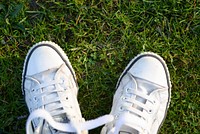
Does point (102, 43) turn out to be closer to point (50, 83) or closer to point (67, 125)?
point (50, 83)

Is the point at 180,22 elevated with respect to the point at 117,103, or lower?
elevated

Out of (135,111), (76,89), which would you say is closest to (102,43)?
(76,89)

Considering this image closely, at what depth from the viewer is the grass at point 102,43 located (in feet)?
7.34

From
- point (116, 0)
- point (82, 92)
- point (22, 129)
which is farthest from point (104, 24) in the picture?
point (22, 129)

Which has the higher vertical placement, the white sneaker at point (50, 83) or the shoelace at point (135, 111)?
the white sneaker at point (50, 83)

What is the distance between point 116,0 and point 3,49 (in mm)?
502

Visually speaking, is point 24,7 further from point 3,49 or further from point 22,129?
point 22,129

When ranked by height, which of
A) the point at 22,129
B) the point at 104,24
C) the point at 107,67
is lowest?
the point at 22,129

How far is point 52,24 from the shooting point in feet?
7.36

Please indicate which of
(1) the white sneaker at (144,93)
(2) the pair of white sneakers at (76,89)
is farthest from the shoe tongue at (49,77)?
(1) the white sneaker at (144,93)

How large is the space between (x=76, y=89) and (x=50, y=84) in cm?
12

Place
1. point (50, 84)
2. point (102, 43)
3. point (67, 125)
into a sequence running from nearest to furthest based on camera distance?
point (67, 125) < point (50, 84) < point (102, 43)

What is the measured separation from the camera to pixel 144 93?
216cm

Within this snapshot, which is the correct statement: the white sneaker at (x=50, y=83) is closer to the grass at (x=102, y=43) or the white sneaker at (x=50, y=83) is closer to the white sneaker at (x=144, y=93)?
the grass at (x=102, y=43)
